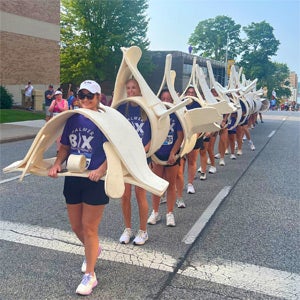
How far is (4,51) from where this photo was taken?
24.3m

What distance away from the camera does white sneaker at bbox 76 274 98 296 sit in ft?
11.0

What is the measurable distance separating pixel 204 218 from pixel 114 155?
265 cm

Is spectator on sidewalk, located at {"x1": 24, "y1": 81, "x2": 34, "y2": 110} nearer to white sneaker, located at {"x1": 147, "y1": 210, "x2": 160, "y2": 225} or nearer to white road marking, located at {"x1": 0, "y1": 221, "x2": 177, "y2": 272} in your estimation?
white road marking, located at {"x1": 0, "y1": 221, "x2": 177, "y2": 272}

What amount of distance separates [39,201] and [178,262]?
291 cm

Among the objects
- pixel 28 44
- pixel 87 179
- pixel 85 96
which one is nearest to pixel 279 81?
pixel 28 44

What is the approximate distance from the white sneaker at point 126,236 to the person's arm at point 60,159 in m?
1.39

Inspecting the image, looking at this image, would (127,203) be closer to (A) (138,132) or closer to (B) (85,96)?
(A) (138,132)

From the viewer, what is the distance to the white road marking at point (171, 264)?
11.8ft

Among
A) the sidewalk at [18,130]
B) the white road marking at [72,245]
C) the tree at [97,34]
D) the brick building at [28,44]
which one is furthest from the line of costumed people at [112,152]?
the tree at [97,34]

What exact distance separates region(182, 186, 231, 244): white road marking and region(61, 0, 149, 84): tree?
32.2 m

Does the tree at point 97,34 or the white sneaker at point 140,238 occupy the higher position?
the tree at point 97,34

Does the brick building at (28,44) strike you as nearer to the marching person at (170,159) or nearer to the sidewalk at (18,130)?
the sidewalk at (18,130)

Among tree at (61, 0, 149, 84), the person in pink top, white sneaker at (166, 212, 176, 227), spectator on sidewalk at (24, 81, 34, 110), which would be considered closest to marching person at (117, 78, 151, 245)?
white sneaker at (166, 212, 176, 227)

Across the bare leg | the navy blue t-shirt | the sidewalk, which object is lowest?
the sidewalk
